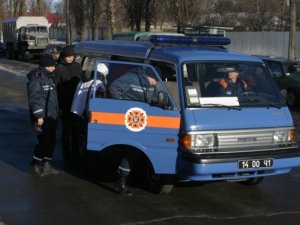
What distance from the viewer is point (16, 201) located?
239 inches

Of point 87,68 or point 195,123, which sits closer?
point 195,123

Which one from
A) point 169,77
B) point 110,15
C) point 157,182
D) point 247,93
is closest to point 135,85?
point 169,77

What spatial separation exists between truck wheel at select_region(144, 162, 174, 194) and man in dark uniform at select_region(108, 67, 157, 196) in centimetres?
29

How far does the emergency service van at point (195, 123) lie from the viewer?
5879 mm

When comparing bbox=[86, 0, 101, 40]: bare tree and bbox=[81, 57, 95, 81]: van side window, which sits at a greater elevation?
bbox=[86, 0, 101, 40]: bare tree

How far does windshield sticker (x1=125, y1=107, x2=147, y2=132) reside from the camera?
19.7 feet

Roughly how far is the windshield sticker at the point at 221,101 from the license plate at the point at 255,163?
28.0 inches

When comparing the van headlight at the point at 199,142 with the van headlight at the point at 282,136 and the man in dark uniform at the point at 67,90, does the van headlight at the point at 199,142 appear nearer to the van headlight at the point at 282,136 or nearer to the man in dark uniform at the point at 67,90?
the van headlight at the point at 282,136

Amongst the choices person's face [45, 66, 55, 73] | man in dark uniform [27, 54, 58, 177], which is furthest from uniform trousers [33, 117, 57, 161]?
person's face [45, 66, 55, 73]

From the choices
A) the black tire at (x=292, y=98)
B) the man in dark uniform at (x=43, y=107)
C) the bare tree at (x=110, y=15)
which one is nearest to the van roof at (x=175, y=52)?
the man in dark uniform at (x=43, y=107)

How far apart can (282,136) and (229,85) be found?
0.86 m

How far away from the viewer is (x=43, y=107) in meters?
7.05

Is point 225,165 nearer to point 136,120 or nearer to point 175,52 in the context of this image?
point 136,120

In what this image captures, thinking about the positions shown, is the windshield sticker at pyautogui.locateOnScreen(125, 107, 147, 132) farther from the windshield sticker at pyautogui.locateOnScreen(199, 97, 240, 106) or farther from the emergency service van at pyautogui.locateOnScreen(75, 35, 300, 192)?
the windshield sticker at pyautogui.locateOnScreen(199, 97, 240, 106)
